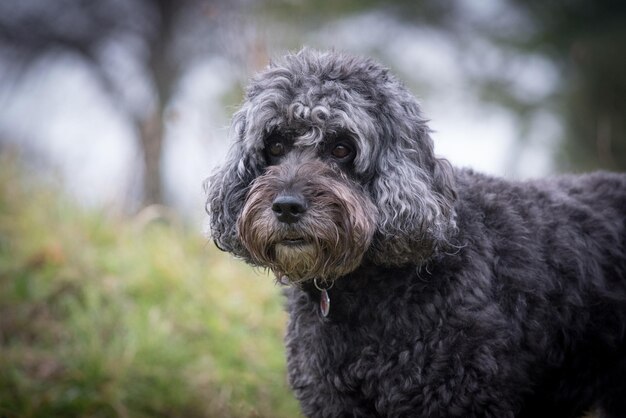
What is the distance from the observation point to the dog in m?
3.34

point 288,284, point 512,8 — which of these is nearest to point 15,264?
point 288,284

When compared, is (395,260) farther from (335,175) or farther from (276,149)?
(276,149)

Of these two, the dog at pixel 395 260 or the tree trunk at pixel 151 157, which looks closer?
the dog at pixel 395 260

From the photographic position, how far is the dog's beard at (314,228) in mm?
3293

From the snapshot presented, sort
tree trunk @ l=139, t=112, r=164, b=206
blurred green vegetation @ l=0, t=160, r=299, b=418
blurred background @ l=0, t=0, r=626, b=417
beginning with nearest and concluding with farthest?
blurred green vegetation @ l=0, t=160, r=299, b=418, blurred background @ l=0, t=0, r=626, b=417, tree trunk @ l=139, t=112, r=164, b=206

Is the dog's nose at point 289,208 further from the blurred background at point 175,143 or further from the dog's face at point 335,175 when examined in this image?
the blurred background at point 175,143

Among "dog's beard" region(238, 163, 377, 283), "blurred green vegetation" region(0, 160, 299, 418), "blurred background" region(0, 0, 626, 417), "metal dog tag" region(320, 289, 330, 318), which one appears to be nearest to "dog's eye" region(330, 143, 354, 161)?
"dog's beard" region(238, 163, 377, 283)

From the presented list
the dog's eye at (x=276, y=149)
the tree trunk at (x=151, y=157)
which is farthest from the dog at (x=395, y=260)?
the tree trunk at (x=151, y=157)

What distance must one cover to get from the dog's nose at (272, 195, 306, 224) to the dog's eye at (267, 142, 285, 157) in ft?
1.35

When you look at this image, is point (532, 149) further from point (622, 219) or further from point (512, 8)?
point (622, 219)

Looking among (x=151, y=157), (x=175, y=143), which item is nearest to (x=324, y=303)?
(x=151, y=157)

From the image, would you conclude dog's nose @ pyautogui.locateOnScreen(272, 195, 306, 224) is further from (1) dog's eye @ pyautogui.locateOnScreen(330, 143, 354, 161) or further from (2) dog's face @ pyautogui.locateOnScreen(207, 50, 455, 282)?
(1) dog's eye @ pyautogui.locateOnScreen(330, 143, 354, 161)

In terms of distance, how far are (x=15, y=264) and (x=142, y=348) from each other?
5.22ft

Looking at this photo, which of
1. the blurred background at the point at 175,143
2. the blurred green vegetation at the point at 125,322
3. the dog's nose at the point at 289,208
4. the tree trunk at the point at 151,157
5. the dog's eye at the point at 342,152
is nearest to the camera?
the dog's nose at the point at 289,208
